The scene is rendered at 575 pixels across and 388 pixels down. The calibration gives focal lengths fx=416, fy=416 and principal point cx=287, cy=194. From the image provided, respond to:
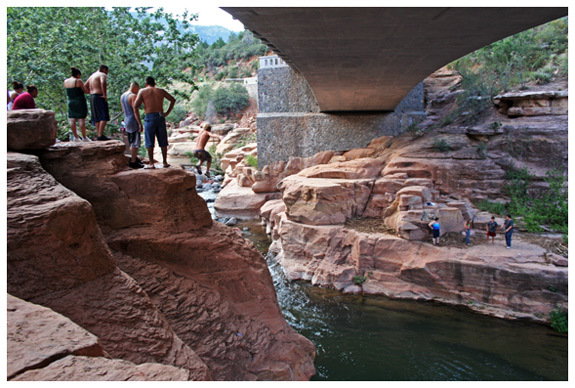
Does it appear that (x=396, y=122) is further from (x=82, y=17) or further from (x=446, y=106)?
(x=82, y=17)

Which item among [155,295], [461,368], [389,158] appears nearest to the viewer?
[155,295]

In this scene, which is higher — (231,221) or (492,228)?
(492,228)

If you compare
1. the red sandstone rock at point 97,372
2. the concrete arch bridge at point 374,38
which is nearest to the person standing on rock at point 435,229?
the concrete arch bridge at point 374,38

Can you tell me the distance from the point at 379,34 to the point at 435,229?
4.94 m

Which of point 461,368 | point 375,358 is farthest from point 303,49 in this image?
point 461,368

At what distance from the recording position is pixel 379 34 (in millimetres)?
6828

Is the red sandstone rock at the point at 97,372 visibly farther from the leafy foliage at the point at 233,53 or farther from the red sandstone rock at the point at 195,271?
the leafy foliage at the point at 233,53

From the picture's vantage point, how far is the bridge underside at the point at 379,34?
5.66 meters

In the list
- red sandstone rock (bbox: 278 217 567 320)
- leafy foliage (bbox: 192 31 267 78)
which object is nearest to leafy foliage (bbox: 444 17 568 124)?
red sandstone rock (bbox: 278 217 567 320)

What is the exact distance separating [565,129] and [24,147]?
13.5 meters

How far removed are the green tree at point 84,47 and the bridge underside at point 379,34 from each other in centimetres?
643

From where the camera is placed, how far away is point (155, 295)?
466 centimetres

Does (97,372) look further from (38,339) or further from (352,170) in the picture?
(352,170)

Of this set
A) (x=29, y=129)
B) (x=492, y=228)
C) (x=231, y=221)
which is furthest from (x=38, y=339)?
(x=231, y=221)
